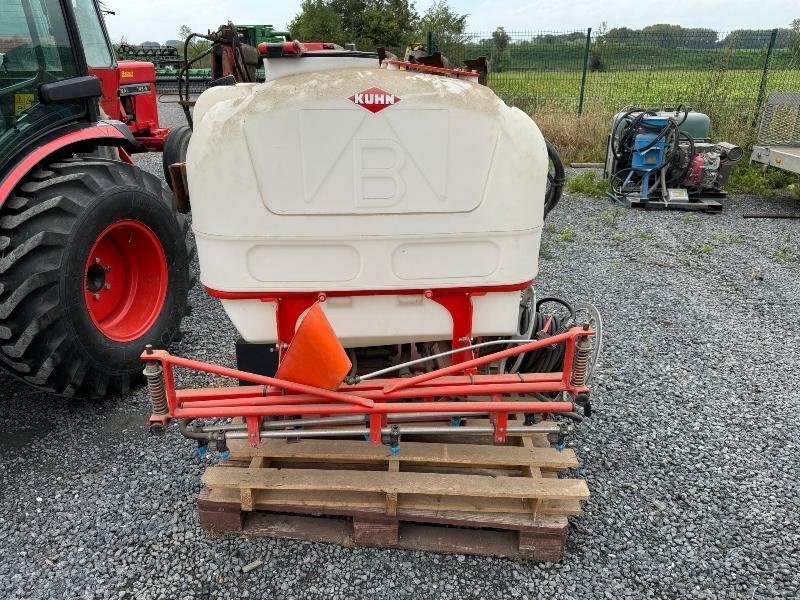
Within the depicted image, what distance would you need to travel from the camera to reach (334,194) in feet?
6.97

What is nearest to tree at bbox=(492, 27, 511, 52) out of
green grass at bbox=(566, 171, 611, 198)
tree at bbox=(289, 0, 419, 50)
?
green grass at bbox=(566, 171, 611, 198)

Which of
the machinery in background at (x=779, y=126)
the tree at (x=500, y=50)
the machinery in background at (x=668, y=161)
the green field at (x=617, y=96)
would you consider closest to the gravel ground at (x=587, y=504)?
the machinery in background at (x=668, y=161)

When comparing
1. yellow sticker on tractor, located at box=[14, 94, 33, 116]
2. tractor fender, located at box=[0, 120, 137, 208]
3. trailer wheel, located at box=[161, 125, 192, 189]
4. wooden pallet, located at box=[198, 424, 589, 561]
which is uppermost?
yellow sticker on tractor, located at box=[14, 94, 33, 116]

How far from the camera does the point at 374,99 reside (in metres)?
2.05

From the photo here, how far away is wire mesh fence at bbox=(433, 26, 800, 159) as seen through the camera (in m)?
9.32

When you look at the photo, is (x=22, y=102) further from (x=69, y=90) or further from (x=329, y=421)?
(x=329, y=421)

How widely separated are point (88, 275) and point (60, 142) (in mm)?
A: 722

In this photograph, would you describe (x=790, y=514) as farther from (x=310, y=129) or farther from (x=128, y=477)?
(x=128, y=477)

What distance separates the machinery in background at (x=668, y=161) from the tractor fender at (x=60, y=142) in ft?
18.6

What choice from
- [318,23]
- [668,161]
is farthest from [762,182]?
[318,23]

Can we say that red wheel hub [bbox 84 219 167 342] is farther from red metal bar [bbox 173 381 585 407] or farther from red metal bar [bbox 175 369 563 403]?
red metal bar [bbox 173 381 585 407]

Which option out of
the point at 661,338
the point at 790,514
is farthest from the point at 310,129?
the point at 661,338

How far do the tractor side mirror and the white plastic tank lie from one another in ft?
4.79

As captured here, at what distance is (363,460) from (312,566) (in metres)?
A: 0.43
